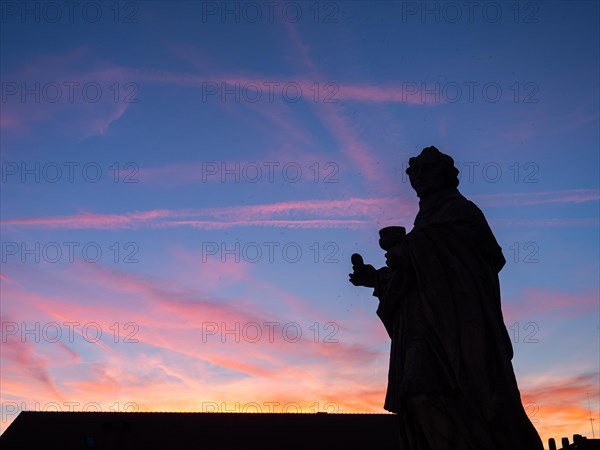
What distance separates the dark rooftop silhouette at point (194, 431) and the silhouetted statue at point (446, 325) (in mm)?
52016

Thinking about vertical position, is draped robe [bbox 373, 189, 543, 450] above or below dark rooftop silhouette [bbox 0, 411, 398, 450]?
below

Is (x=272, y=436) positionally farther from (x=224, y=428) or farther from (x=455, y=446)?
(x=455, y=446)

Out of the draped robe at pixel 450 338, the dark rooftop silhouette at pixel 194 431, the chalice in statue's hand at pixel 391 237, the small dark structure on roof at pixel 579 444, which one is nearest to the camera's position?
the draped robe at pixel 450 338

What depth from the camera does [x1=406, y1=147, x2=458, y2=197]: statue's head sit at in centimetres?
811

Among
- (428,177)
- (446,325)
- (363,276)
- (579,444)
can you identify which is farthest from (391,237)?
(579,444)

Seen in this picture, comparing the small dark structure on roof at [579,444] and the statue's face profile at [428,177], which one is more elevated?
the small dark structure on roof at [579,444]

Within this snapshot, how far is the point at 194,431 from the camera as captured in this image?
193ft

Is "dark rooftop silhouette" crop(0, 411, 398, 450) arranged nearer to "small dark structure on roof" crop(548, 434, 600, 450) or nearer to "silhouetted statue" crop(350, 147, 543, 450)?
"small dark structure on roof" crop(548, 434, 600, 450)

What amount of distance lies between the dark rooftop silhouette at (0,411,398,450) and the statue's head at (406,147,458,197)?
2047 inches

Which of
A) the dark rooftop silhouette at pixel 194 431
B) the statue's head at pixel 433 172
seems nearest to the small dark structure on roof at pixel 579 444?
the dark rooftop silhouette at pixel 194 431

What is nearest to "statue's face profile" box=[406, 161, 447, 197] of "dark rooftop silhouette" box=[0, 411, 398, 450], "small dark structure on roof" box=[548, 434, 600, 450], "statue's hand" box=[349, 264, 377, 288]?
"statue's hand" box=[349, 264, 377, 288]

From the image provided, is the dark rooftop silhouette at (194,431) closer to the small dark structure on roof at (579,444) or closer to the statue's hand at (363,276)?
the small dark structure on roof at (579,444)

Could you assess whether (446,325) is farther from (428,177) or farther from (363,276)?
(428,177)

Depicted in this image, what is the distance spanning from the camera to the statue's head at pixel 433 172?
319 inches
